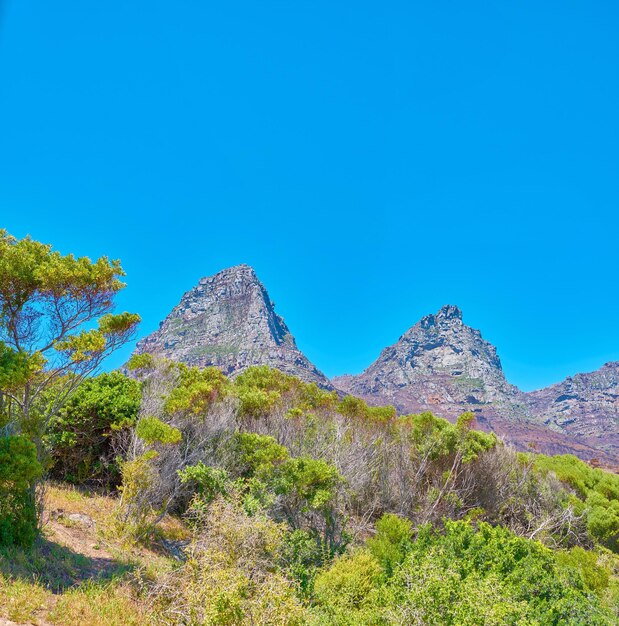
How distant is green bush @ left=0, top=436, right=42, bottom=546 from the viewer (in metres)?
7.28

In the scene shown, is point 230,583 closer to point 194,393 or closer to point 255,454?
point 255,454

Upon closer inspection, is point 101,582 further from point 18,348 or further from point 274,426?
point 274,426

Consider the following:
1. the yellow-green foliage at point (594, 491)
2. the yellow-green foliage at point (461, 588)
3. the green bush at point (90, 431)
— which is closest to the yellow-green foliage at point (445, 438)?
the yellow-green foliage at point (461, 588)

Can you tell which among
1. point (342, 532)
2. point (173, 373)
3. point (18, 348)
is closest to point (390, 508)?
point (342, 532)

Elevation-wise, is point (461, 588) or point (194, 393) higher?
point (194, 393)

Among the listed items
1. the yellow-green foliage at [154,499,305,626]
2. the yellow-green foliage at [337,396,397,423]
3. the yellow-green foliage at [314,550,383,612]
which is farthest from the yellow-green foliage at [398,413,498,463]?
the yellow-green foliage at [154,499,305,626]

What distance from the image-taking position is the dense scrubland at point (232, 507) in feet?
21.7

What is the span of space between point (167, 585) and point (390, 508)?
46.3ft

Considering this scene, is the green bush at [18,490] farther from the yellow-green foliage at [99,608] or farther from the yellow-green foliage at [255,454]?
the yellow-green foliage at [255,454]

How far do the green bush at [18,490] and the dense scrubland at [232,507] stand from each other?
0.10 feet

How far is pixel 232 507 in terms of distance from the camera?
8.99 m

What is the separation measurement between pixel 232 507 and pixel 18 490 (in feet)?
13.7

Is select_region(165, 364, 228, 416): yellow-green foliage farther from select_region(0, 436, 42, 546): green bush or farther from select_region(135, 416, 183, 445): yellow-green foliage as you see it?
select_region(0, 436, 42, 546): green bush

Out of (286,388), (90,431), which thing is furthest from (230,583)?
(286,388)
